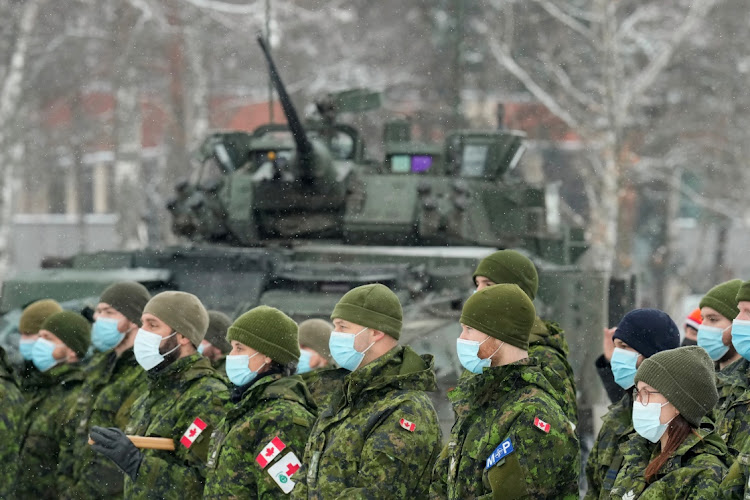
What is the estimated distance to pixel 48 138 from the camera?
31078mm

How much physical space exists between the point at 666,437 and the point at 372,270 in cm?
553

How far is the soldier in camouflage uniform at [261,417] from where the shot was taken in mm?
5438

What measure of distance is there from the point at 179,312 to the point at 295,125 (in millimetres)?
4777

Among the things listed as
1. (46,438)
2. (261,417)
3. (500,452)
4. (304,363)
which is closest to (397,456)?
(500,452)

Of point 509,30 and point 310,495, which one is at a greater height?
point 509,30

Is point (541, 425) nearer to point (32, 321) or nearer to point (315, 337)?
point (315, 337)

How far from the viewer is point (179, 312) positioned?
645 centimetres

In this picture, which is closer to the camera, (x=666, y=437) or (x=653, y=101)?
(x=666, y=437)

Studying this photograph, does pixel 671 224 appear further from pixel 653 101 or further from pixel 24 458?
pixel 24 458

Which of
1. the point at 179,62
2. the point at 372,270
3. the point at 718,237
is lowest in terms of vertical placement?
the point at 718,237

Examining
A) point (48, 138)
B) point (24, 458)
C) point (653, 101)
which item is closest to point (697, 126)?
point (653, 101)

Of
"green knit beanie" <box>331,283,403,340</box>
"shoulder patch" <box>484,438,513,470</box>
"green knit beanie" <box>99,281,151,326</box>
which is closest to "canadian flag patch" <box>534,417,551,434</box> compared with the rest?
"shoulder patch" <box>484,438,513,470</box>

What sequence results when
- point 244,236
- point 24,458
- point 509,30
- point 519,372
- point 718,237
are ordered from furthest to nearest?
1. point 718,237
2. point 509,30
3. point 244,236
4. point 24,458
5. point 519,372

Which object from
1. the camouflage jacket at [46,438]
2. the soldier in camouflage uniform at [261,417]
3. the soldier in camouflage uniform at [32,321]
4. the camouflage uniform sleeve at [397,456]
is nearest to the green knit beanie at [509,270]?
the soldier in camouflage uniform at [261,417]
